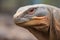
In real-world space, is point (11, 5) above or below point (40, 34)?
above

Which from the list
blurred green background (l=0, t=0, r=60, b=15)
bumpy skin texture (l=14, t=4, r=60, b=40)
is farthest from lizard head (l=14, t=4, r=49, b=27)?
blurred green background (l=0, t=0, r=60, b=15)

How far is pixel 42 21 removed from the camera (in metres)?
0.90

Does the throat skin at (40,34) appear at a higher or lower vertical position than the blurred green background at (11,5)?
lower

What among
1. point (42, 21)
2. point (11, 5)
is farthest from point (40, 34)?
point (11, 5)

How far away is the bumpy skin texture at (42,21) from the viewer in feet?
2.97

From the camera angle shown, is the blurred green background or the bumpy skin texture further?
the blurred green background

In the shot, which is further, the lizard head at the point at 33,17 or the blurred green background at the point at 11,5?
the blurred green background at the point at 11,5

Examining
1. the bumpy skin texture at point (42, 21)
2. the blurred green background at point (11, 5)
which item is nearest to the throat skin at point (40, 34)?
the bumpy skin texture at point (42, 21)

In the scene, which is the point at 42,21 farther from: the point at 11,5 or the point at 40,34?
the point at 11,5

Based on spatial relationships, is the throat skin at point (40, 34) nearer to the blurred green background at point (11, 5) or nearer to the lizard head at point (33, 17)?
the lizard head at point (33, 17)

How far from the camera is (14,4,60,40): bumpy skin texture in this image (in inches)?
35.6

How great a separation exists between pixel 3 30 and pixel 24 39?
19.2 inches

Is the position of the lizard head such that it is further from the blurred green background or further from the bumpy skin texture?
the blurred green background

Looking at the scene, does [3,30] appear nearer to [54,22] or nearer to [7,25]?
[7,25]
